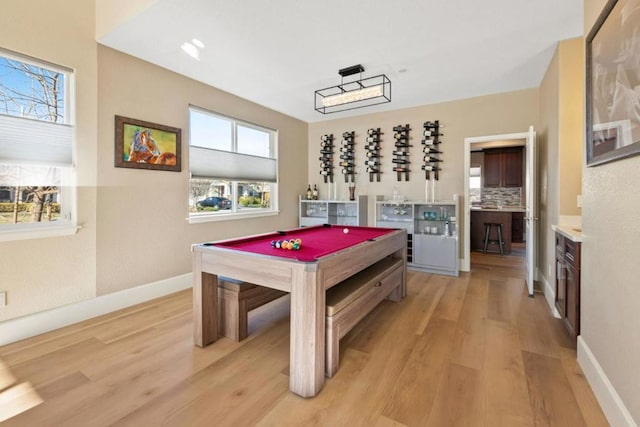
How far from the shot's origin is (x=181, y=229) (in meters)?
3.86

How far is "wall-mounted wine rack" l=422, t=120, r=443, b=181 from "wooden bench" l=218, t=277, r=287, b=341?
368 cm

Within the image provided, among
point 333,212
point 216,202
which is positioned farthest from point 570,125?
point 216,202

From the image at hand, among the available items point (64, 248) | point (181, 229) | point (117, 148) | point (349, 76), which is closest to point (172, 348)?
point (64, 248)

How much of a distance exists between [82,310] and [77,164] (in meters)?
1.44

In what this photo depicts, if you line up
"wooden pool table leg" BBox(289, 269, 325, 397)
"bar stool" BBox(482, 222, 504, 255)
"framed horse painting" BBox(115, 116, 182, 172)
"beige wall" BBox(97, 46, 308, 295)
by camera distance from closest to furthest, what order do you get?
"wooden pool table leg" BBox(289, 269, 325, 397) → "beige wall" BBox(97, 46, 308, 295) → "framed horse painting" BBox(115, 116, 182, 172) → "bar stool" BBox(482, 222, 504, 255)

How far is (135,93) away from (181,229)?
5.47 ft

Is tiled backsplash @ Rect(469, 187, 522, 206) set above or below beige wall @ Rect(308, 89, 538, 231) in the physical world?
below

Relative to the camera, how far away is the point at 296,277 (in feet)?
6.05

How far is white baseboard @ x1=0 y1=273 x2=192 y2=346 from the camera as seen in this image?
251 centimetres

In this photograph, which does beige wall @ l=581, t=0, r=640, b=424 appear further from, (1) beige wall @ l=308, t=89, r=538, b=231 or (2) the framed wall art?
(1) beige wall @ l=308, t=89, r=538, b=231

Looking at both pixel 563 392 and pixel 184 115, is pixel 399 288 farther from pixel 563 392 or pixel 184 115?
pixel 184 115

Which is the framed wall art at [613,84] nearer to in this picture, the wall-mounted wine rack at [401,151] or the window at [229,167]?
the wall-mounted wine rack at [401,151]

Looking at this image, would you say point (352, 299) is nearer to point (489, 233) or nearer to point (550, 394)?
point (550, 394)

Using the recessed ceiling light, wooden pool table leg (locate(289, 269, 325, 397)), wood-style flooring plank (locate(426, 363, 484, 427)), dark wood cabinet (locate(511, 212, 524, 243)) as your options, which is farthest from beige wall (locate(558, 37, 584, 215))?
dark wood cabinet (locate(511, 212, 524, 243))
